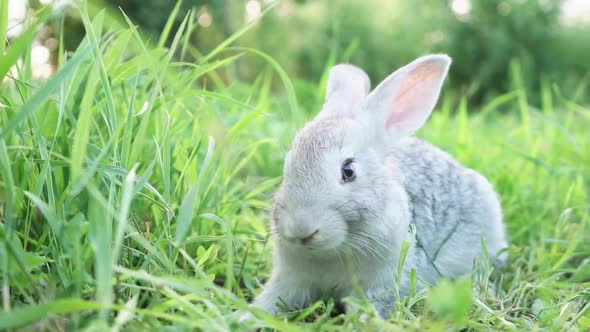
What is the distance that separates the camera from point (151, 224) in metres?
2.56

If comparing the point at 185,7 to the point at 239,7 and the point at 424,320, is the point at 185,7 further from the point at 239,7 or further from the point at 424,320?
the point at 424,320

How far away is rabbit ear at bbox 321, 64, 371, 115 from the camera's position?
2856mm

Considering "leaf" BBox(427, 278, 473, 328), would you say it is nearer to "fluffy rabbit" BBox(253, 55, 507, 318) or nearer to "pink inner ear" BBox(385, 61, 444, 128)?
"fluffy rabbit" BBox(253, 55, 507, 318)

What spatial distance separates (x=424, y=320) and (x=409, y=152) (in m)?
1.47

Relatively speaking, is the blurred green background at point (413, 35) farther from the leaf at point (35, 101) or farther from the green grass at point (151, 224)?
the leaf at point (35, 101)

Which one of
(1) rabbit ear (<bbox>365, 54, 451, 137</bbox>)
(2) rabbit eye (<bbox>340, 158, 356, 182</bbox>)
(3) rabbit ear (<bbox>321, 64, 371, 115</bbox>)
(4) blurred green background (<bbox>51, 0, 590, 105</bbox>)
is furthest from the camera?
(4) blurred green background (<bbox>51, 0, 590, 105</bbox>)

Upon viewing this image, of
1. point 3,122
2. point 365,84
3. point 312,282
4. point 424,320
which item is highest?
point 365,84

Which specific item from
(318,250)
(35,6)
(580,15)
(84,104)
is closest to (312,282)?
(318,250)

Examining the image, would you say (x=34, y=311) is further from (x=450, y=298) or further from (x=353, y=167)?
(x=353, y=167)

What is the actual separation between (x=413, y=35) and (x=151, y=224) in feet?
39.8

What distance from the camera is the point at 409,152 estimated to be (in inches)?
124

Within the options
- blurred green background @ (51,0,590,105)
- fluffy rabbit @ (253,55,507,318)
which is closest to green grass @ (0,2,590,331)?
fluffy rabbit @ (253,55,507,318)

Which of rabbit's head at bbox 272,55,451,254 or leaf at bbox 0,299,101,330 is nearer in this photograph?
leaf at bbox 0,299,101,330

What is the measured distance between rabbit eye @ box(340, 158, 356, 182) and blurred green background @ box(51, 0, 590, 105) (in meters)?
10.7
